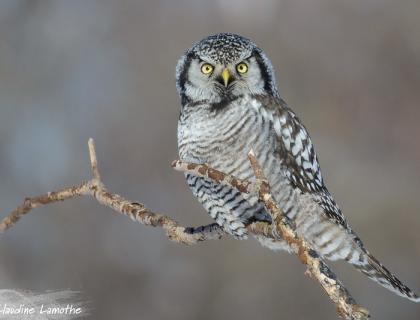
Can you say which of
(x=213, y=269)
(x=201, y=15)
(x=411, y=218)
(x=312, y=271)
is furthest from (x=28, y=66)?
(x=312, y=271)

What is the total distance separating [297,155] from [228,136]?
1.31 feet

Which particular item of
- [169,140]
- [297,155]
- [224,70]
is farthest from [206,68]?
[169,140]

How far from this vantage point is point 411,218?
958 cm

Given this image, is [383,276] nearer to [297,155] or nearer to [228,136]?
[297,155]

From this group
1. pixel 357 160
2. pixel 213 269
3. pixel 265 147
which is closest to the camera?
pixel 265 147

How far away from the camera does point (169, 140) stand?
902 cm

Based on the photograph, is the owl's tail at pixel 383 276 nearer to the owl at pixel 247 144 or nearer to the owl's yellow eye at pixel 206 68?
the owl at pixel 247 144

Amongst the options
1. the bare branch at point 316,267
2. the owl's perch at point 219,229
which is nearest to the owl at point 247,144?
the owl's perch at point 219,229

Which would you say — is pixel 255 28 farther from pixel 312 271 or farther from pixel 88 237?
pixel 312 271

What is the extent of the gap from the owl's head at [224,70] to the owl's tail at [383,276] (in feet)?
3.12

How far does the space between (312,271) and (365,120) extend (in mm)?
8486

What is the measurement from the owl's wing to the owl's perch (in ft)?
1.50

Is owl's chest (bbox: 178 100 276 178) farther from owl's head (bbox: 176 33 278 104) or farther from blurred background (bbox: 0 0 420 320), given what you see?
blurred background (bbox: 0 0 420 320)

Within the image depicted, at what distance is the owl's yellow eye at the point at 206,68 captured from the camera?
356cm
